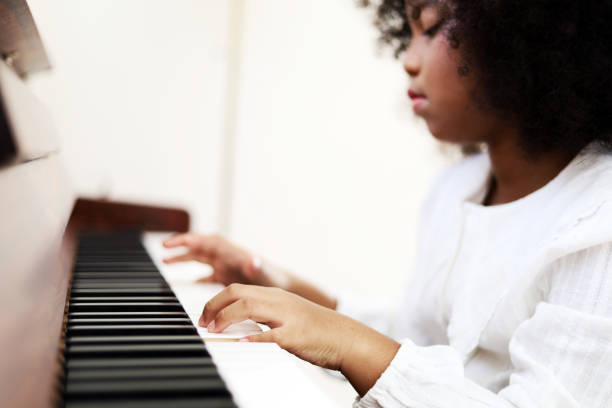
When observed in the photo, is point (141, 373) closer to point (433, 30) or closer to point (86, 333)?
point (86, 333)

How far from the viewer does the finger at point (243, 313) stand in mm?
609

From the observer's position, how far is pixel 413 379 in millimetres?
671

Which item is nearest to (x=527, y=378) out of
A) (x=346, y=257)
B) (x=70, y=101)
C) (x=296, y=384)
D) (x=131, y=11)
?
(x=296, y=384)

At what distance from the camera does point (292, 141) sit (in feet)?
10.3

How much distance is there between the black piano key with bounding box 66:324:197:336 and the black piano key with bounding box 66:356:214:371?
0.07m

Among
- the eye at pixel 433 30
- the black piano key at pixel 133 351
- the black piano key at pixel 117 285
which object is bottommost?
the black piano key at pixel 117 285

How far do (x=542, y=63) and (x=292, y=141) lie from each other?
227 cm

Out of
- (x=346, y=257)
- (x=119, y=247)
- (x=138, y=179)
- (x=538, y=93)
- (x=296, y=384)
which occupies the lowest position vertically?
(x=346, y=257)

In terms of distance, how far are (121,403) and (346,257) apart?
9.09ft

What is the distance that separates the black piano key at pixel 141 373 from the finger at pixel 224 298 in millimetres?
186

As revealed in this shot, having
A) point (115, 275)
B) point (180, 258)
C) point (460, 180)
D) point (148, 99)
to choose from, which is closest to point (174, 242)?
point (180, 258)

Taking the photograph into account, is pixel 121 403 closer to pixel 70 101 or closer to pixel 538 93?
pixel 538 93

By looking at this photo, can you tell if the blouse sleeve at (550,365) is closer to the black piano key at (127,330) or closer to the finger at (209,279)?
the black piano key at (127,330)

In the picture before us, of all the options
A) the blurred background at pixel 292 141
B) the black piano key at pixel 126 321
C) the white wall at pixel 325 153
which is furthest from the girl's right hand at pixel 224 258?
the white wall at pixel 325 153
